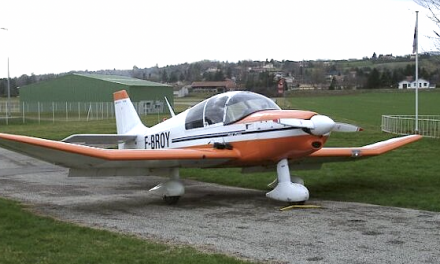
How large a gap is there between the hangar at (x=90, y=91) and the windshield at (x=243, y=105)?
181 ft

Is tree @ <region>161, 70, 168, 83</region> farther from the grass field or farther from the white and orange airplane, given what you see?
the white and orange airplane

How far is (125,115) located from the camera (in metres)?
16.2

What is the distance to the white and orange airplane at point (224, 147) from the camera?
1045cm

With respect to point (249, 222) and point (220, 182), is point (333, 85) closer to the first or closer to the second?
point (220, 182)

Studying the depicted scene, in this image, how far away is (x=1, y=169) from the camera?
1858 centimetres

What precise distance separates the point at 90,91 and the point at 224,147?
60651mm

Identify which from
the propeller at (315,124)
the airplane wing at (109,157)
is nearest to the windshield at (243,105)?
the airplane wing at (109,157)

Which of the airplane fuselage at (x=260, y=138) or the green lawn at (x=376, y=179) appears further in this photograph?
the green lawn at (x=376, y=179)

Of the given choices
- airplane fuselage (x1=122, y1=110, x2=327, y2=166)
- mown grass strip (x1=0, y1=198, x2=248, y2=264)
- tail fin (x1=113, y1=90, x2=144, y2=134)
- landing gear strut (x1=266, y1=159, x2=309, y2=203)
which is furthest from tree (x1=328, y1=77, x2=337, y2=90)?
mown grass strip (x1=0, y1=198, x2=248, y2=264)

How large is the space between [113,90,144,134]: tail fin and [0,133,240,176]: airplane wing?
4392 millimetres

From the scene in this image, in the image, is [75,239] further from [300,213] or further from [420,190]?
[420,190]

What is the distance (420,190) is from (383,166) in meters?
3.92

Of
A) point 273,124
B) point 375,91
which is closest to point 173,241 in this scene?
point 273,124

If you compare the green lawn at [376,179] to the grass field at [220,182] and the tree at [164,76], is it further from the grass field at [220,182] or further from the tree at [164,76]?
the tree at [164,76]
